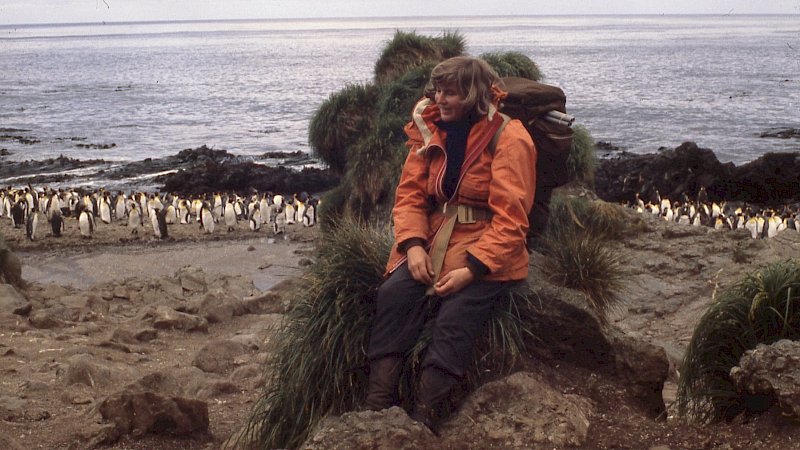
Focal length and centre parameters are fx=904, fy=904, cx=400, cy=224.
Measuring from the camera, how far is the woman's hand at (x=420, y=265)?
4523 millimetres

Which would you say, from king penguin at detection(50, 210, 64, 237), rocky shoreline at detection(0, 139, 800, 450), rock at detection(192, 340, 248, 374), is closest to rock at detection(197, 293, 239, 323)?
rocky shoreline at detection(0, 139, 800, 450)

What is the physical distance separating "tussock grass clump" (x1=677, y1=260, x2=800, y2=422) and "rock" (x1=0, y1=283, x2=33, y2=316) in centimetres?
844

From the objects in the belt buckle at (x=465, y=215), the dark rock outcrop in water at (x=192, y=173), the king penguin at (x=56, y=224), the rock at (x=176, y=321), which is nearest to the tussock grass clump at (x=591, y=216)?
the belt buckle at (x=465, y=215)

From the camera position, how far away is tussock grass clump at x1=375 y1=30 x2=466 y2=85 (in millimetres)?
13922

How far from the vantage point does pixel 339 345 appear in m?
4.82

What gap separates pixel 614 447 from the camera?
4172 mm

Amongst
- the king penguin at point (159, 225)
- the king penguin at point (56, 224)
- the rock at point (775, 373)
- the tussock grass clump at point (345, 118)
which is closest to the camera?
the rock at point (775, 373)

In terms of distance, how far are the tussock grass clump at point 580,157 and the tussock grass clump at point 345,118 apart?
3.42 meters

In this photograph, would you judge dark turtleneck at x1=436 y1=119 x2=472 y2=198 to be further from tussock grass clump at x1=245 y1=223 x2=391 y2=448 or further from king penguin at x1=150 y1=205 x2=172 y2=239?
king penguin at x1=150 y1=205 x2=172 y2=239

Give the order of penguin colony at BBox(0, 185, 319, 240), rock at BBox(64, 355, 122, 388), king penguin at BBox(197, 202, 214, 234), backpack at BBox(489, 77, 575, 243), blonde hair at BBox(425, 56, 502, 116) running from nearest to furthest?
1. blonde hair at BBox(425, 56, 502, 116)
2. backpack at BBox(489, 77, 575, 243)
3. rock at BBox(64, 355, 122, 388)
4. penguin colony at BBox(0, 185, 319, 240)
5. king penguin at BBox(197, 202, 214, 234)

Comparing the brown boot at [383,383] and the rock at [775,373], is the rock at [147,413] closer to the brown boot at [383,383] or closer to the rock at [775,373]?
the brown boot at [383,383]

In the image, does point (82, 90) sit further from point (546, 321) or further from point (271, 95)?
point (546, 321)

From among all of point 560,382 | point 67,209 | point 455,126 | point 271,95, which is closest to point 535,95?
point 455,126

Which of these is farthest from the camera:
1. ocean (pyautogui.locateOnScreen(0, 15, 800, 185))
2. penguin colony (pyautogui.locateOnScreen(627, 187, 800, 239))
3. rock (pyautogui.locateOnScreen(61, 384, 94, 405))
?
ocean (pyautogui.locateOnScreen(0, 15, 800, 185))
